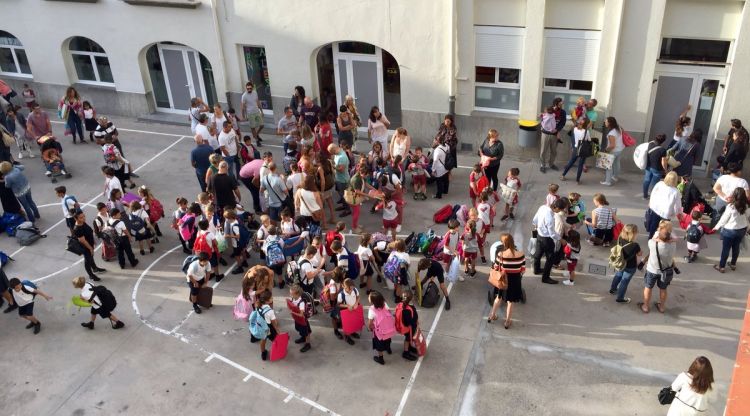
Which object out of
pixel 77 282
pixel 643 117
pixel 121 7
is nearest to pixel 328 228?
pixel 77 282

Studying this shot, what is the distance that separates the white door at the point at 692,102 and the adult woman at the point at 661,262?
5.35 m

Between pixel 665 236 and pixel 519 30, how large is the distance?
671 centimetres

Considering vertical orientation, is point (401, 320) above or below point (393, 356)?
above

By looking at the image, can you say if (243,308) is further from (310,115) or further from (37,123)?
(37,123)

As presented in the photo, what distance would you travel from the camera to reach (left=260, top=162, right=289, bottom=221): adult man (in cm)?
1223

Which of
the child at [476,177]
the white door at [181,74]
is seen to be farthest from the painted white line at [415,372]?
the white door at [181,74]

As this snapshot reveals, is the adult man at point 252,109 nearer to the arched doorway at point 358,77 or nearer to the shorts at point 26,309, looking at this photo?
the arched doorway at point 358,77

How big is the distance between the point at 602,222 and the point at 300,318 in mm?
5636

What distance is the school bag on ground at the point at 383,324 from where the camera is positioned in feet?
29.5

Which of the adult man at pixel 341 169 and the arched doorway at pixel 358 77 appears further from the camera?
the arched doorway at pixel 358 77

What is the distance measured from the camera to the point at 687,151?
40.6 ft

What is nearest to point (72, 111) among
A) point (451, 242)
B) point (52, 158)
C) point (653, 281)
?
point (52, 158)

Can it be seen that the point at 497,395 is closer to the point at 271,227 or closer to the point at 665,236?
the point at 665,236

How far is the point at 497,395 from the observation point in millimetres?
8859
